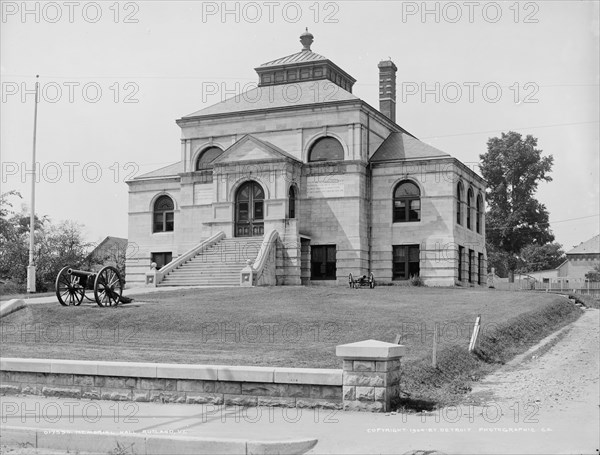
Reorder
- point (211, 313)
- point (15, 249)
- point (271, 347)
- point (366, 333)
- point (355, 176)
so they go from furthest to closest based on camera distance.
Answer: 1. point (15, 249)
2. point (355, 176)
3. point (211, 313)
4. point (366, 333)
5. point (271, 347)

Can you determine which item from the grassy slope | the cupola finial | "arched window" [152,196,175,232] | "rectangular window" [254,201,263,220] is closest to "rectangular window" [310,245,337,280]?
"rectangular window" [254,201,263,220]

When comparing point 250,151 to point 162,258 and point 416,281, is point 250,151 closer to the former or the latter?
point 162,258

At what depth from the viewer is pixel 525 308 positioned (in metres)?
26.8

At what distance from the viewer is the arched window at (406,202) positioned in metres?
42.0

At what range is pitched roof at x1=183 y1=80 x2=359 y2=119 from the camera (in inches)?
1730

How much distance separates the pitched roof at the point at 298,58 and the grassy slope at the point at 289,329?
22.2 meters

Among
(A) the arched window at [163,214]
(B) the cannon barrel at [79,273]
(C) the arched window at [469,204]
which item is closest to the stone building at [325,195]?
(C) the arched window at [469,204]

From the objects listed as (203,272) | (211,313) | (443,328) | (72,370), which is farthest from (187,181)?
(72,370)

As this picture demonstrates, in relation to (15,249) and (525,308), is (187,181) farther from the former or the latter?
(525,308)

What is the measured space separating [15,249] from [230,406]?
41091 mm

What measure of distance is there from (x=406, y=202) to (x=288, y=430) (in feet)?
105

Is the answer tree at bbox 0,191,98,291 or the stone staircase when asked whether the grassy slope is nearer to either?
the stone staircase

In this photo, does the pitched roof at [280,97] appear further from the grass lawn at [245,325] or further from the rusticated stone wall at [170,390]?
the rusticated stone wall at [170,390]

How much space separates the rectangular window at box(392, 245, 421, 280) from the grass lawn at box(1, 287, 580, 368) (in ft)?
41.9
